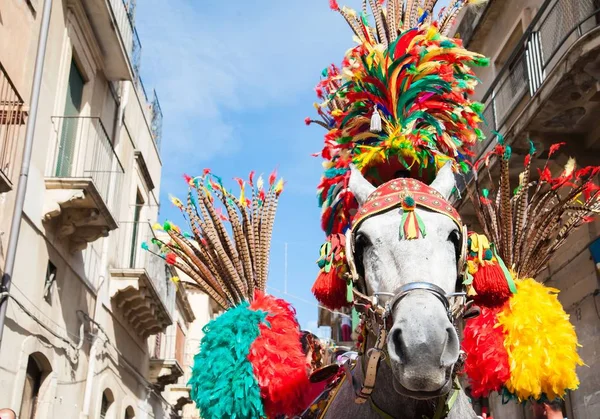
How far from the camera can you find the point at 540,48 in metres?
8.56

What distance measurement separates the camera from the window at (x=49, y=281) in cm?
930

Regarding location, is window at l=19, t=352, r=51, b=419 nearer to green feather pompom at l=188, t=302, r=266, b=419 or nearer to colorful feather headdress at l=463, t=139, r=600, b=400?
green feather pompom at l=188, t=302, r=266, b=419

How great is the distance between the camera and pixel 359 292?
2586mm

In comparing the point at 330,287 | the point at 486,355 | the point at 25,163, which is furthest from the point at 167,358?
the point at 330,287

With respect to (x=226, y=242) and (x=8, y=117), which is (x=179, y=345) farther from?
(x=226, y=242)

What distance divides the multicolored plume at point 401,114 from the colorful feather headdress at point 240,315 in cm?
63

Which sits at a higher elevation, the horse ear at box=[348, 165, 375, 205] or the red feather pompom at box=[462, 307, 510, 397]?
the horse ear at box=[348, 165, 375, 205]

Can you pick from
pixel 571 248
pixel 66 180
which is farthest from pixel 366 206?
pixel 66 180

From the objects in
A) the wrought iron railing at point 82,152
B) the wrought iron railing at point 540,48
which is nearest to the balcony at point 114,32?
the wrought iron railing at point 82,152

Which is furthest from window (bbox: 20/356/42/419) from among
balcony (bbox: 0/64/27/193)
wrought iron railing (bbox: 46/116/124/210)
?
balcony (bbox: 0/64/27/193)

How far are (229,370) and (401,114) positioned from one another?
70.1 inches

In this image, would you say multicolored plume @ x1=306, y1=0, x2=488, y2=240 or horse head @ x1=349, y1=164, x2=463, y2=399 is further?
multicolored plume @ x1=306, y1=0, x2=488, y2=240

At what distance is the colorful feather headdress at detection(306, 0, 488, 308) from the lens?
341 centimetres

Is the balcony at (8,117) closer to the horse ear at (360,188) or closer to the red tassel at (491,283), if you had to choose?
the horse ear at (360,188)
